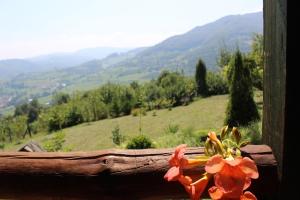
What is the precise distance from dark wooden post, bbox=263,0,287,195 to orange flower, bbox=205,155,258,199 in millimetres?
652

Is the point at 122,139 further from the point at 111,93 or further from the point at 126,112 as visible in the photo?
Result: the point at 111,93

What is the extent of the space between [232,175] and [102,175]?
3.11 ft

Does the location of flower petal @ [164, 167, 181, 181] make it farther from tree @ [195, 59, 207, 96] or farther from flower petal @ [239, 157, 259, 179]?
tree @ [195, 59, 207, 96]

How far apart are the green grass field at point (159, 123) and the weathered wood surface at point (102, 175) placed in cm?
1482

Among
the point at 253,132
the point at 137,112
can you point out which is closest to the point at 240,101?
the point at 253,132

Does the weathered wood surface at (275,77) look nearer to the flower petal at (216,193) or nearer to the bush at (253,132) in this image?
the flower petal at (216,193)

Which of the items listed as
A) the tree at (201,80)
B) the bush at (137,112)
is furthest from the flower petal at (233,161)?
the tree at (201,80)

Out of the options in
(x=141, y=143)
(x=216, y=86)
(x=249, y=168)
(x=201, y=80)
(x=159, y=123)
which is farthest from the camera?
(x=216, y=86)

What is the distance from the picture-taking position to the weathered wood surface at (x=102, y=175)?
4.59 ft

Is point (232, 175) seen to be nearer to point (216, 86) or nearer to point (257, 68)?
point (257, 68)

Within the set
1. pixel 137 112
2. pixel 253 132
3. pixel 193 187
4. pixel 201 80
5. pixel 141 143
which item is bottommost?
pixel 137 112

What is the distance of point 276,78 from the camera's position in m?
1.25

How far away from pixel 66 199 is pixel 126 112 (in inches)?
1004

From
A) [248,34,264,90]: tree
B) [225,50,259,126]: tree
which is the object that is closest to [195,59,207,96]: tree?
[248,34,264,90]: tree
